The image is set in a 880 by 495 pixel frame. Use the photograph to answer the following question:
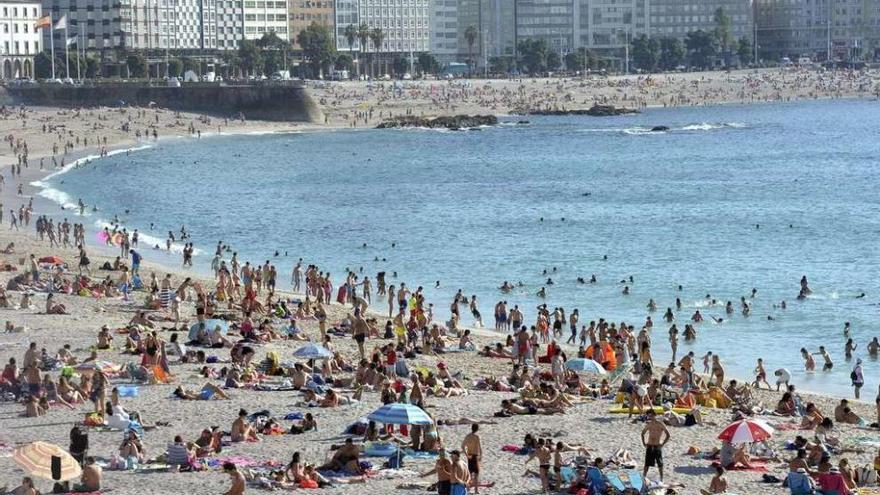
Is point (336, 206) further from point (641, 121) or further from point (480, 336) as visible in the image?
point (641, 121)

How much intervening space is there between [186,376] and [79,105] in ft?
294

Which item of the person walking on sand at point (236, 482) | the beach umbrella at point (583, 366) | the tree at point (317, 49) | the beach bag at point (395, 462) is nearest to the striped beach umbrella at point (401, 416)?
the beach bag at point (395, 462)

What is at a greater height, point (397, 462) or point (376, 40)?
point (376, 40)

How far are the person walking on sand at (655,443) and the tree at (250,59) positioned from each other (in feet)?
423

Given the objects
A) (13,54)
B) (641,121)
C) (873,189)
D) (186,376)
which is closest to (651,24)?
(641,121)

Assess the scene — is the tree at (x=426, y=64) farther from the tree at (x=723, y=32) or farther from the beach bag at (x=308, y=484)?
the beach bag at (x=308, y=484)

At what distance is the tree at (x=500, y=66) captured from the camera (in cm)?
17581

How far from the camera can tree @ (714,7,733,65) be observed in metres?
188

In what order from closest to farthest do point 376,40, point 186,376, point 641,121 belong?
point 186,376 < point 641,121 < point 376,40

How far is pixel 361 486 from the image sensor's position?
1850 centimetres

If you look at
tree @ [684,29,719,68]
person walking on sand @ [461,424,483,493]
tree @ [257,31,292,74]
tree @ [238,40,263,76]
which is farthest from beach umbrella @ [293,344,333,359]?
tree @ [684,29,719,68]

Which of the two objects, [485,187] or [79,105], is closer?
[485,187]

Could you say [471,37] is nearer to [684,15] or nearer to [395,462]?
[684,15]

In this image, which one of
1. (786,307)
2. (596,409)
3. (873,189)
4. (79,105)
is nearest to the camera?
(596,409)
